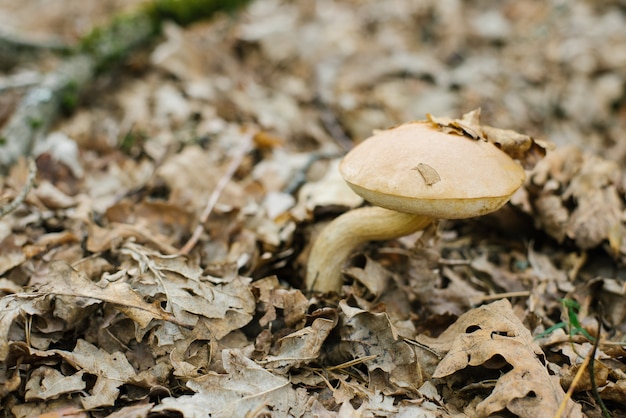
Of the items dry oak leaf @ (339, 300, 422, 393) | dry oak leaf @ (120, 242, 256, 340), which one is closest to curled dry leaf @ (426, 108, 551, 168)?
dry oak leaf @ (339, 300, 422, 393)

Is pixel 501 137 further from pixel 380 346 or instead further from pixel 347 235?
pixel 380 346

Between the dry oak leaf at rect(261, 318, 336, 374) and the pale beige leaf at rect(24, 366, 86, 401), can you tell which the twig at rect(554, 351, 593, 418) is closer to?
the dry oak leaf at rect(261, 318, 336, 374)

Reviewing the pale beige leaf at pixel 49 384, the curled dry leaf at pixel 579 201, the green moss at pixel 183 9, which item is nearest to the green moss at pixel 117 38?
the green moss at pixel 183 9

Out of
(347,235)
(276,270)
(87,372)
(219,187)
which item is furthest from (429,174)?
(219,187)

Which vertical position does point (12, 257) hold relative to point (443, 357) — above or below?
above

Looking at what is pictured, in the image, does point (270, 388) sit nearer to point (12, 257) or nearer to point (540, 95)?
point (12, 257)

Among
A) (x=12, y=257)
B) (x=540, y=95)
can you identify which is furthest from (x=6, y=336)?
(x=540, y=95)
